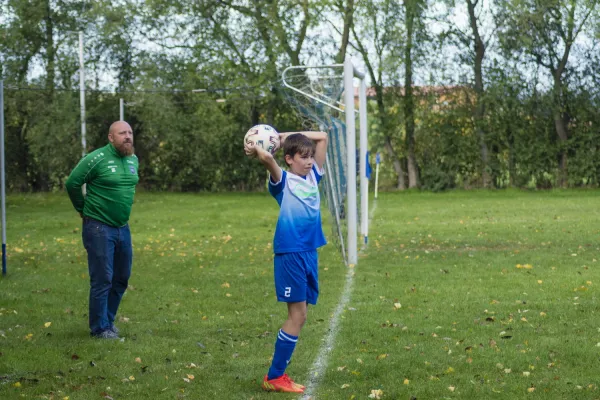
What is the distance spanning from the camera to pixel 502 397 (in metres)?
5.97

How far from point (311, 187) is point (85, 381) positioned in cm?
218

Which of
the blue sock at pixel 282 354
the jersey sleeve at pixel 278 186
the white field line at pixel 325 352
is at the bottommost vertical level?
the white field line at pixel 325 352

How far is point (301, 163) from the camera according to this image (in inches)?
246

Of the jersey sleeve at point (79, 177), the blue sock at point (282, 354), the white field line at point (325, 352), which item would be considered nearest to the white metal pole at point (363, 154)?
the white field line at point (325, 352)

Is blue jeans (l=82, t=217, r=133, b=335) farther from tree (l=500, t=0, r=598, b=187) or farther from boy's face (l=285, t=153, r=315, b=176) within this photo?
tree (l=500, t=0, r=598, b=187)

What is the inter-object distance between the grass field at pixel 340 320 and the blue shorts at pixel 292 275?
69 cm

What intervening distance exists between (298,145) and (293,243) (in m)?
0.66

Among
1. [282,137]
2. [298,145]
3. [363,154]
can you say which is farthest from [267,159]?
[363,154]

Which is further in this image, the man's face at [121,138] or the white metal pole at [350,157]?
the white metal pole at [350,157]

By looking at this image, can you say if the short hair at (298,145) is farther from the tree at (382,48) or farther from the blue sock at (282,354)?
the tree at (382,48)

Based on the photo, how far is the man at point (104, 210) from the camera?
325 inches

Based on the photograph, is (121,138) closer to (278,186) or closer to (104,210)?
(104,210)

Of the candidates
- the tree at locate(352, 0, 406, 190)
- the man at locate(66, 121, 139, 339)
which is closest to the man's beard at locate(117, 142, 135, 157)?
the man at locate(66, 121, 139, 339)

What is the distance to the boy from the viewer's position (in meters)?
6.19
